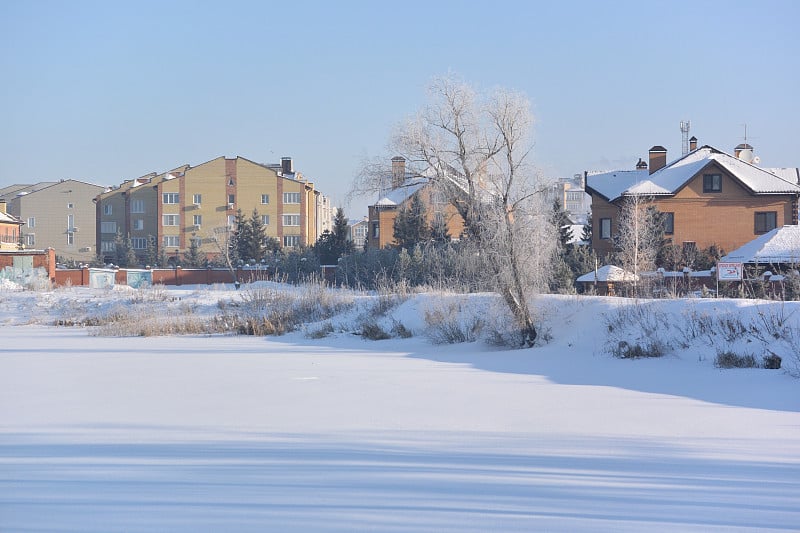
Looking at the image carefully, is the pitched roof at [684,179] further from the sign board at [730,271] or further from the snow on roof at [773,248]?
the sign board at [730,271]

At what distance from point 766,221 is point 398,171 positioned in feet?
107

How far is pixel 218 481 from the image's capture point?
714cm

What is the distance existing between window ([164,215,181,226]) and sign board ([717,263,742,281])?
5592 cm

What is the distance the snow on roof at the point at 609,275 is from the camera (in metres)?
36.2

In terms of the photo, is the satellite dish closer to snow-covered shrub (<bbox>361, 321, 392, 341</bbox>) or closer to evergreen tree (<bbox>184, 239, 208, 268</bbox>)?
snow-covered shrub (<bbox>361, 321, 392, 341</bbox>)

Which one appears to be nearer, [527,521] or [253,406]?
[527,521]

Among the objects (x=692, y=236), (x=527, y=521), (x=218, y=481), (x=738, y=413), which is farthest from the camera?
(x=692, y=236)

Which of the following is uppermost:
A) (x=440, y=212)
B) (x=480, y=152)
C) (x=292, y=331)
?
(x=480, y=152)

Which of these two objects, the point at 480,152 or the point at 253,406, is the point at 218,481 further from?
the point at 480,152

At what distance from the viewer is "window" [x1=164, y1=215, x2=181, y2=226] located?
76438 millimetres

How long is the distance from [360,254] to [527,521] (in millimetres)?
42822

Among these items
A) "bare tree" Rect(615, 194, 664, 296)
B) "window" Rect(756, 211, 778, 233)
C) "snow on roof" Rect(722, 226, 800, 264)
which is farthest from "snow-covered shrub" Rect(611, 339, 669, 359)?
"window" Rect(756, 211, 778, 233)

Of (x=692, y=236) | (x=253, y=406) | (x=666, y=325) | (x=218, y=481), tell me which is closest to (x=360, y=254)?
(x=692, y=236)

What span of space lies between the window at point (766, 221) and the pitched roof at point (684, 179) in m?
1.41
